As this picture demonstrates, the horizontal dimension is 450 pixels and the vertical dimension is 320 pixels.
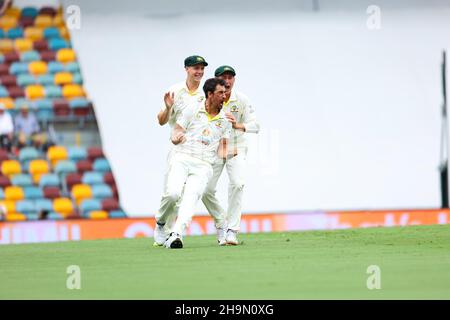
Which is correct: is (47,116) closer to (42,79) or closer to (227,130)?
(42,79)

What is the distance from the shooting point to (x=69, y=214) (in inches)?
786

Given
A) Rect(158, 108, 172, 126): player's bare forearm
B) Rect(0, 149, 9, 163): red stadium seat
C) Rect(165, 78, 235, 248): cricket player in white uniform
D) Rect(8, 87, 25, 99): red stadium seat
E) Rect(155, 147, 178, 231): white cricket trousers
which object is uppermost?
Rect(8, 87, 25, 99): red stadium seat

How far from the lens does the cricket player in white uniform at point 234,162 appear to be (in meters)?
12.2

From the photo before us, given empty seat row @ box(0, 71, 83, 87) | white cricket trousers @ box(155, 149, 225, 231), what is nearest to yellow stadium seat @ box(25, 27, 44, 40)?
empty seat row @ box(0, 71, 83, 87)

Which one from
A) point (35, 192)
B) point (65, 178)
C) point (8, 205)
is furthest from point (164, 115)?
point (65, 178)

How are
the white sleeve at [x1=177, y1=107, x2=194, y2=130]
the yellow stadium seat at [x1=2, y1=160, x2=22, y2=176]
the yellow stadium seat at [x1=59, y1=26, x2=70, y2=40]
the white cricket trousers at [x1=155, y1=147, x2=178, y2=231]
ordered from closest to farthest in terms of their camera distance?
the white sleeve at [x1=177, y1=107, x2=194, y2=130]
the white cricket trousers at [x1=155, y1=147, x2=178, y2=231]
the yellow stadium seat at [x1=2, y1=160, x2=22, y2=176]
the yellow stadium seat at [x1=59, y1=26, x2=70, y2=40]

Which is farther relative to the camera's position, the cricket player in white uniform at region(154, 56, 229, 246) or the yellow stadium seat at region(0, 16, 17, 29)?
the yellow stadium seat at region(0, 16, 17, 29)

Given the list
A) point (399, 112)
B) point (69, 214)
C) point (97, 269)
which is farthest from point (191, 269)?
point (399, 112)

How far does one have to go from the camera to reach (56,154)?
20.9 m

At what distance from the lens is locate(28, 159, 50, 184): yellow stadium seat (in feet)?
67.7

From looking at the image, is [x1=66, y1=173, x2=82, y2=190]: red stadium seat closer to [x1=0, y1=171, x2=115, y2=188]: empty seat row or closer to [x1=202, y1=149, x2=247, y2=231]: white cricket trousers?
[x1=0, y1=171, x2=115, y2=188]: empty seat row

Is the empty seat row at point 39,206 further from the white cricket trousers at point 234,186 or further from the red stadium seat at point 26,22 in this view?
the white cricket trousers at point 234,186

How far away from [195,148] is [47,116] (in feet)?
32.1
